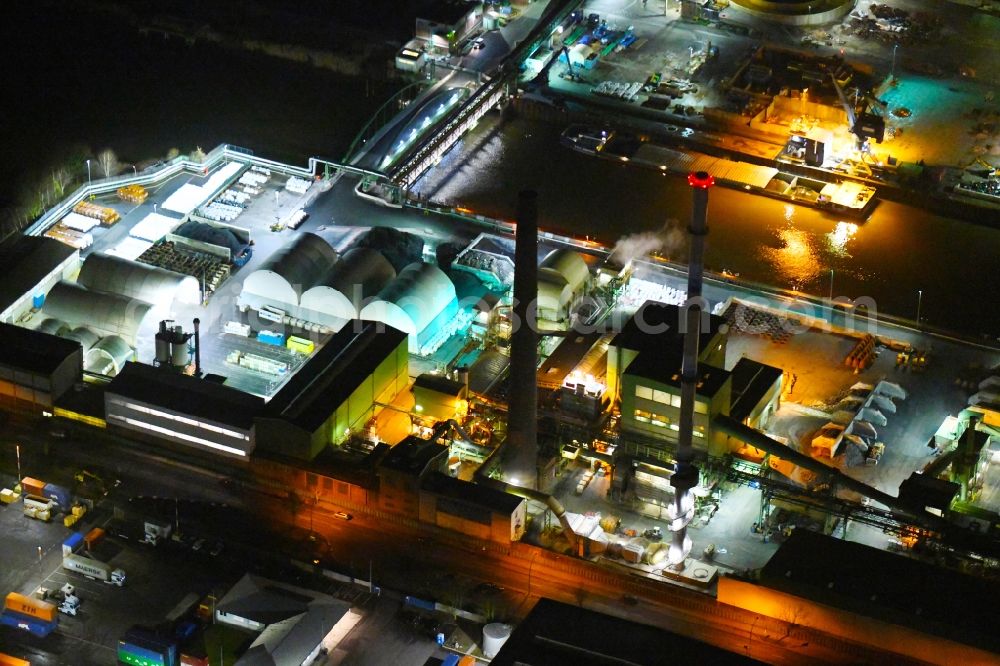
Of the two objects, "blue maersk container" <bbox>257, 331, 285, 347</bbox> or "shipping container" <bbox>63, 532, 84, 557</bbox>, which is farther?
"blue maersk container" <bbox>257, 331, 285, 347</bbox>

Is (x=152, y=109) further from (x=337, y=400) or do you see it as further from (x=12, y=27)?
(x=337, y=400)

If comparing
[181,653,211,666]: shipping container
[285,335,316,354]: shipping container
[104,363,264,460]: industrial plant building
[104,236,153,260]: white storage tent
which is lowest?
[181,653,211,666]: shipping container

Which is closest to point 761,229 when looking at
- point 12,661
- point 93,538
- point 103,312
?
point 103,312

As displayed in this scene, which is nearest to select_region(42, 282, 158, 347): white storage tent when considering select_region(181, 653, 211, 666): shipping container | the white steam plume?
select_region(181, 653, 211, 666): shipping container

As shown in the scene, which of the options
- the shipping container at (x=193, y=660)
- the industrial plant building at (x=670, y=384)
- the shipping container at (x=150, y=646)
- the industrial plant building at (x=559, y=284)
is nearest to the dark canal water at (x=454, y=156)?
the industrial plant building at (x=559, y=284)

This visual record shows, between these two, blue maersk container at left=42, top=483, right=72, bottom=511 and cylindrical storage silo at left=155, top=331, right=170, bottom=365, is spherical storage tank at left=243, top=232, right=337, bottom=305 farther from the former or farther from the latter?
blue maersk container at left=42, top=483, right=72, bottom=511

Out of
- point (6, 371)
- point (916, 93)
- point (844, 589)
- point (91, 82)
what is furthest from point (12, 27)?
point (844, 589)

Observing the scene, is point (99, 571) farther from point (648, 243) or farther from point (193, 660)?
point (648, 243)
